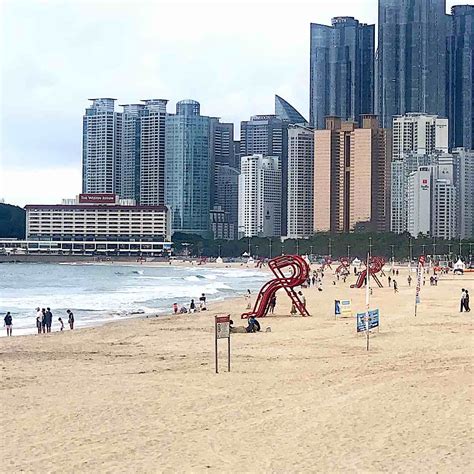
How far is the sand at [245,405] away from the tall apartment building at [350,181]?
14882 cm

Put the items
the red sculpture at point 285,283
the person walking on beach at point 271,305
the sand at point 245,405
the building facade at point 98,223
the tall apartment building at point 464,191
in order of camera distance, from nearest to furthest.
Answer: the sand at point 245,405, the red sculpture at point 285,283, the person walking on beach at point 271,305, the building facade at point 98,223, the tall apartment building at point 464,191

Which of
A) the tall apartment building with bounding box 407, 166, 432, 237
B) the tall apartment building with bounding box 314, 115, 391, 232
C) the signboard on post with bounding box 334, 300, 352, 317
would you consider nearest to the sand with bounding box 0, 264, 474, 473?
the signboard on post with bounding box 334, 300, 352, 317

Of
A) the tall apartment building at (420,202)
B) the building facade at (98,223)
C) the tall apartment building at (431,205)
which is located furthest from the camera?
the building facade at (98,223)

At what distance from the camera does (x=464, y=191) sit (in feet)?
568

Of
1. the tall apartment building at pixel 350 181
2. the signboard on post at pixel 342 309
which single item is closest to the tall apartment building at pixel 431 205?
the tall apartment building at pixel 350 181

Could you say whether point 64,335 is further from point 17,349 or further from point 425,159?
point 425,159

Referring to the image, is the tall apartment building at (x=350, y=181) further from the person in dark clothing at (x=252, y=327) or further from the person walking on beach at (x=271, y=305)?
the person in dark clothing at (x=252, y=327)

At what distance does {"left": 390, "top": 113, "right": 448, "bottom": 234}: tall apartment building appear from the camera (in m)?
169

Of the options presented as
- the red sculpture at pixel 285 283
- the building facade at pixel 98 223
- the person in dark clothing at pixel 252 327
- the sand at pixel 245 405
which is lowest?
the sand at pixel 245 405

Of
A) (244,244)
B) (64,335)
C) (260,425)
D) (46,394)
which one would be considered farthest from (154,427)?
(244,244)

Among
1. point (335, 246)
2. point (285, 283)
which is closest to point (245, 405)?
point (285, 283)

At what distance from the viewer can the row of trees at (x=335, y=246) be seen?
125500 millimetres

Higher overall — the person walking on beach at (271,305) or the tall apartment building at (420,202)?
the tall apartment building at (420,202)

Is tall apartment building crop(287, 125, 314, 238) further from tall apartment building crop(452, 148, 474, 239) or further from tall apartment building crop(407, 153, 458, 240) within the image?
tall apartment building crop(452, 148, 474, 239)
